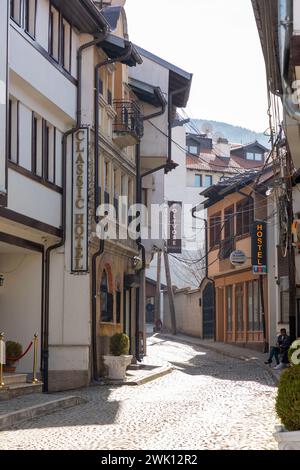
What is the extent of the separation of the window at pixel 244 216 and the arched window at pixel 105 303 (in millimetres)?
14550

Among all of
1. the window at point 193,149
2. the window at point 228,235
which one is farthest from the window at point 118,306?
the window at point 193,149

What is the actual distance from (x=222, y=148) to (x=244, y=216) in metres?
35.9

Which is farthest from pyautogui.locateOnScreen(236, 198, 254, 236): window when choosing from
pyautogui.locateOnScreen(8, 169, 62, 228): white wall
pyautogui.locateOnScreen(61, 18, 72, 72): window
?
pyautogui.locateOnScreen(8, 169, 62, 228): white wall

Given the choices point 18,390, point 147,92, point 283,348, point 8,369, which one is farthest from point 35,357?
point 147,92

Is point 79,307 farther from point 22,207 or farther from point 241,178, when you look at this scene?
point 241,178

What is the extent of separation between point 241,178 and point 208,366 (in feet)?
42.4

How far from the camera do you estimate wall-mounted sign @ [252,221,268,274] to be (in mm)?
35125

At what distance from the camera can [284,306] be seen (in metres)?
33.8

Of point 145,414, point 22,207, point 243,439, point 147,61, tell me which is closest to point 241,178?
point 147,61

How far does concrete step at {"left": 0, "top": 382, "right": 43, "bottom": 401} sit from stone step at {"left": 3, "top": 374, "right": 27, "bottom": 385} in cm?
14

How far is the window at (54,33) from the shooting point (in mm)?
20672

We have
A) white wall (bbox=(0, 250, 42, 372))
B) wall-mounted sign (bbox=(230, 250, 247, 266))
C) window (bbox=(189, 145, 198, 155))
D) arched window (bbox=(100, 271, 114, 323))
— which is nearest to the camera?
white wall (bbox=(0, 250, 42, 372))

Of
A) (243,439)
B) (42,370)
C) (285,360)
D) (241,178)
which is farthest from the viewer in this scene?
(241,178)

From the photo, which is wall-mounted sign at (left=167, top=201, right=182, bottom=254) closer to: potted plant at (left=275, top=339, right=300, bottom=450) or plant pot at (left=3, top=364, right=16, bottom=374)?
plant pot at (left=3, top=364, right=16, bottom=374)
